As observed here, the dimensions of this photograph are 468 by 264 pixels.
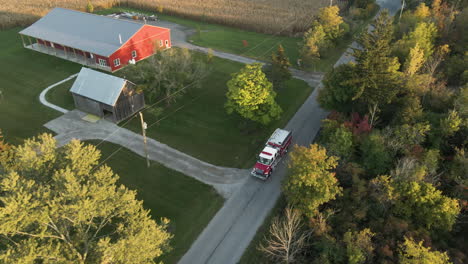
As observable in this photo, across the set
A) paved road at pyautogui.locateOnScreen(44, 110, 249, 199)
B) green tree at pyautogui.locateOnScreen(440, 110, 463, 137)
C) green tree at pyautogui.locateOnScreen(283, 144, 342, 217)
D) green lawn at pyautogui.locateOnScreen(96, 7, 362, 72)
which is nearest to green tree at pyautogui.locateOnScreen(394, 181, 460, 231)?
green tree at pyautogui.locateOnScreen(283, 144, 342, 217)

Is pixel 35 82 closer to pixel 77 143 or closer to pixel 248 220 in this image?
pixel 77 143

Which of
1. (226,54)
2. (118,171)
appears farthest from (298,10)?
(118,171)

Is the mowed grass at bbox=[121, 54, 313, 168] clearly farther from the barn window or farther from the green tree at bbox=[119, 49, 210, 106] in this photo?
the barn window

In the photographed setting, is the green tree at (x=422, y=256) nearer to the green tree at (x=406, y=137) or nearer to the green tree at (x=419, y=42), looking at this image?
the green tree at (x=406, y=137)

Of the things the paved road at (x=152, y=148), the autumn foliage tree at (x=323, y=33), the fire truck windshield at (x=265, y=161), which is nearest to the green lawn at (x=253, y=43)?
the autumn foliage tree at (x=323, y=33)

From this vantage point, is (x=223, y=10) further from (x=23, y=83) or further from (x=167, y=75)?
(x=23, y=83)
